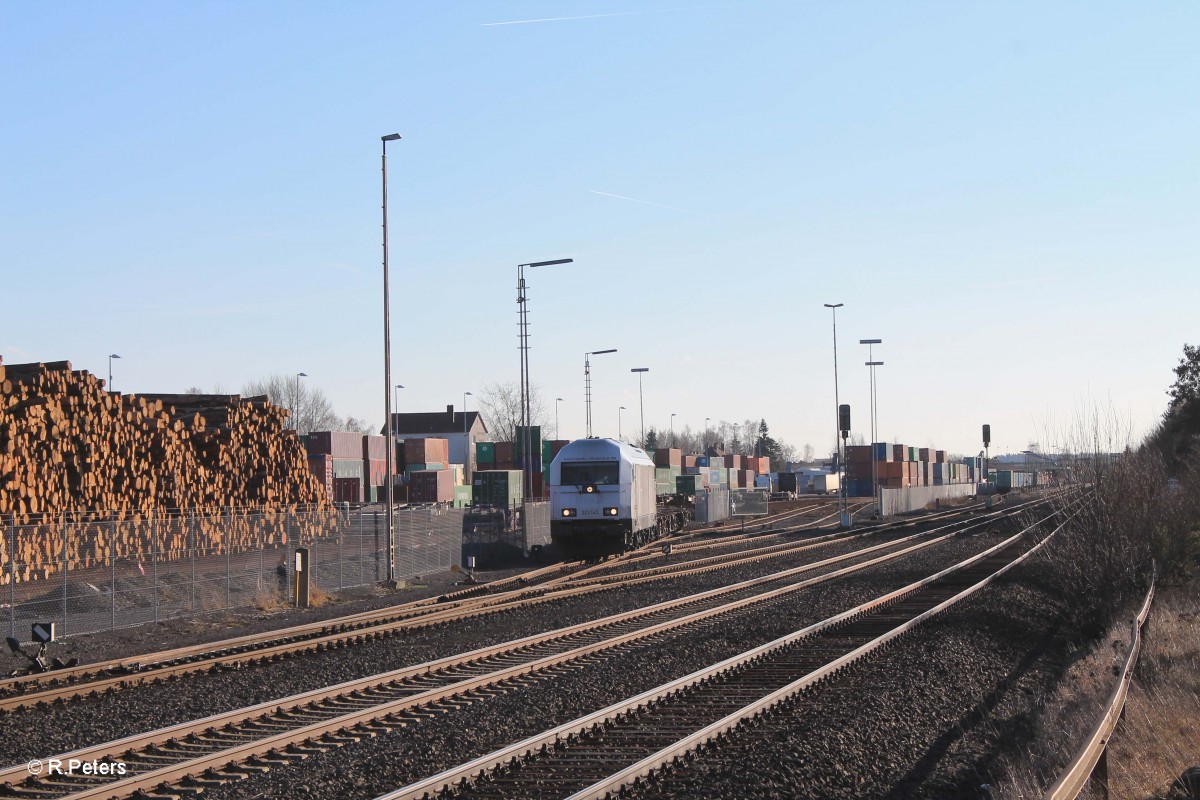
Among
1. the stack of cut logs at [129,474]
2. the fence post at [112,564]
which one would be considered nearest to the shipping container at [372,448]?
the stack of cut logs at [129,474]

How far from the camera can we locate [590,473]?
33.6 meters

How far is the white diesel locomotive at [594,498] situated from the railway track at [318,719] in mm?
15037

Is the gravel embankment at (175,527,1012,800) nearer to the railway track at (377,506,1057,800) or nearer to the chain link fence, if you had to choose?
the railway track at (377,506,1057,800)

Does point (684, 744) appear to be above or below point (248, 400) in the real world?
below

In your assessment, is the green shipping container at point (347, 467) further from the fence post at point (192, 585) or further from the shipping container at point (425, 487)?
the fence post at point (192, 585)

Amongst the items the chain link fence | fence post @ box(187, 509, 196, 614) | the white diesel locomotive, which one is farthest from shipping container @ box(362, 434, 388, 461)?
fence post @ box(187, 509, 196, 614)

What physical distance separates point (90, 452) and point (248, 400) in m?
7.46

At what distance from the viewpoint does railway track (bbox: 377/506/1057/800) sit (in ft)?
27.1

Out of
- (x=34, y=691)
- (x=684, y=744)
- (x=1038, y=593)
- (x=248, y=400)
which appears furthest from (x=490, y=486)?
(x=684, y=744)

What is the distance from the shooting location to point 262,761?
29.6ft

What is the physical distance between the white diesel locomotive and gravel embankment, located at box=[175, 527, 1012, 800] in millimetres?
13981

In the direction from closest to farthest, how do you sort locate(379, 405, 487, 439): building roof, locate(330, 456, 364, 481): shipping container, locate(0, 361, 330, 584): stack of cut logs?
locate(0, 361, 330, 584): stack of cut logs
locate(330, 456, 364, 481): shipping container
locate(379, 405, 487, 439): building roof

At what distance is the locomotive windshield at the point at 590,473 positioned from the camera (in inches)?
1309

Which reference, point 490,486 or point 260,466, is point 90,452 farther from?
point 490,486
